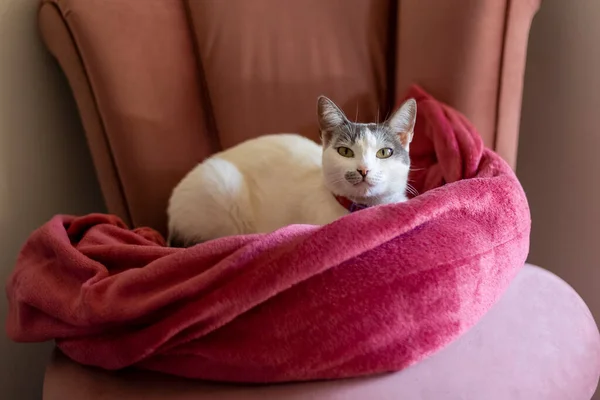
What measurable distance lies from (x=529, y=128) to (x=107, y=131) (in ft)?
3.31

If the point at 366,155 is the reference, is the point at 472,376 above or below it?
below

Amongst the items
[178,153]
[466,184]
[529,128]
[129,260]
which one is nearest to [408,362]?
[466,184]

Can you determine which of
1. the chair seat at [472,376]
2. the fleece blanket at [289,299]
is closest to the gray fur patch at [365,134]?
the fleece blanket at [289,299]

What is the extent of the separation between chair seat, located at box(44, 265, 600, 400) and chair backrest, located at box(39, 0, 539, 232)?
454 millimetres

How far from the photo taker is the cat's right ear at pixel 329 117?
3.04ft

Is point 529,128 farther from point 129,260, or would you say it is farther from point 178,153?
point 129,260

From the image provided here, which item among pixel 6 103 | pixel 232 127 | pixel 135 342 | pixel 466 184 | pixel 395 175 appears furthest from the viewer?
pixel 232 127

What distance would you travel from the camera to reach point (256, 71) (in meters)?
1.18

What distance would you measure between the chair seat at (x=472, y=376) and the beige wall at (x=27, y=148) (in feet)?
1.45

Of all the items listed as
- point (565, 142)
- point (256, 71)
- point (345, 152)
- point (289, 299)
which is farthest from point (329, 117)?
point (565, 142)

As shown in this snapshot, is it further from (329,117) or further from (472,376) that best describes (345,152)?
(472,376)

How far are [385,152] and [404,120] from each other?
0.09 metres

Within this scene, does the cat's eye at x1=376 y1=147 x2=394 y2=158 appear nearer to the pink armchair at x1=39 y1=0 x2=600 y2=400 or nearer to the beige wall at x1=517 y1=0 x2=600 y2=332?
the pink armchair at x1=39 y1=0 x2=600 y2=400

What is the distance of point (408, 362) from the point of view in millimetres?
654
